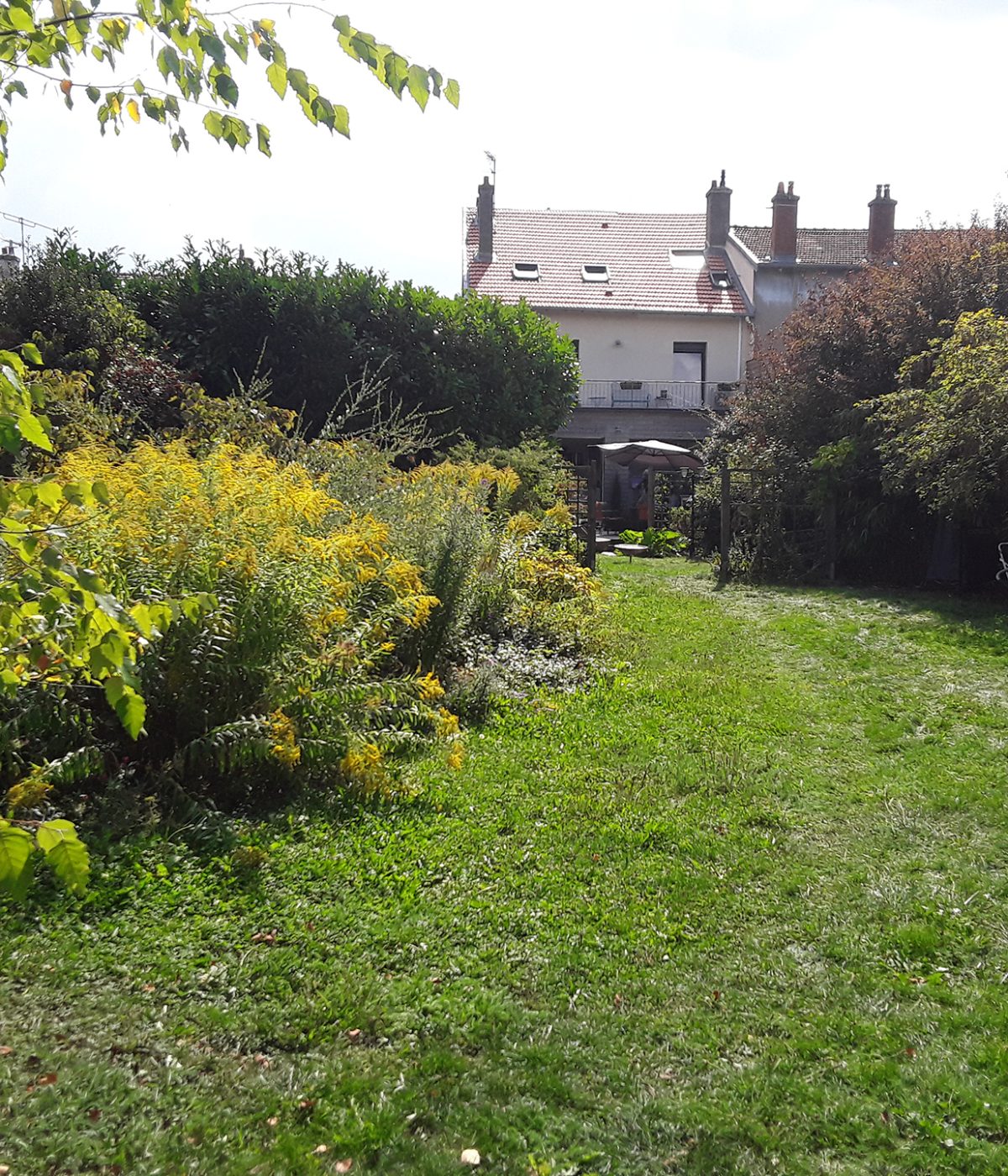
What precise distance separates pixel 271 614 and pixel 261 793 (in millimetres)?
919

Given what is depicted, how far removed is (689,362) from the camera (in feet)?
102

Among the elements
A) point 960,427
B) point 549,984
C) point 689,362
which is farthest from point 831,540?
point 689,362

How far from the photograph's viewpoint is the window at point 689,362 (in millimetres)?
31062

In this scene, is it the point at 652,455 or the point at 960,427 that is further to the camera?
the point at 652,455

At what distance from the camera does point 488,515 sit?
10.4 metres

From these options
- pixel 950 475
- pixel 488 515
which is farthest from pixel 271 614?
pixel 950 475

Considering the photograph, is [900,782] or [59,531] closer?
[59,531]

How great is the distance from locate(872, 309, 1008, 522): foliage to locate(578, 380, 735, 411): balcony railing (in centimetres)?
1722

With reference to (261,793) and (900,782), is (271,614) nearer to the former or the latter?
(261,793)

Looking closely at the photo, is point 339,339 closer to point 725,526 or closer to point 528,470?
point 528,470

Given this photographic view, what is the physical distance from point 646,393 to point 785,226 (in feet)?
20.8

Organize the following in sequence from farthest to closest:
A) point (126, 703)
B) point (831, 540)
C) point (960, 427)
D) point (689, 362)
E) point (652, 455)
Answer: point (689, 362) → point (652, 455) → point (831, 540) → point (960, 427) → point (126, 703)

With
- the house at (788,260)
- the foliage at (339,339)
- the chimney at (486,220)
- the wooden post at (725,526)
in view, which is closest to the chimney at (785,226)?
the house at (788,260)

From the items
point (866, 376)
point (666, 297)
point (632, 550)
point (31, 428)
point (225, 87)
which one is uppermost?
point (666, 297)
